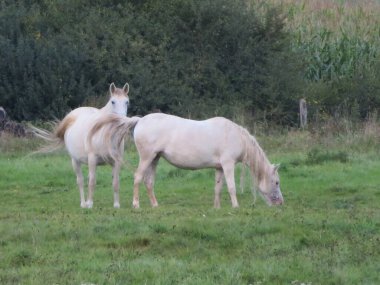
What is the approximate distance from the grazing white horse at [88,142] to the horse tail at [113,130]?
0.03 m

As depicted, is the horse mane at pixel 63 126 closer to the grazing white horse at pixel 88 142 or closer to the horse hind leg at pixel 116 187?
the grazing white horse at pixel 88 142

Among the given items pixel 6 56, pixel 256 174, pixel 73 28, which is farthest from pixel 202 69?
pixel 256 174

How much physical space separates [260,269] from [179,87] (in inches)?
855

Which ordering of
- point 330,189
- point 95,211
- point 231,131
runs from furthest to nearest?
point 330,189
point 231,131
point 95,211

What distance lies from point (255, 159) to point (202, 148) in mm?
785

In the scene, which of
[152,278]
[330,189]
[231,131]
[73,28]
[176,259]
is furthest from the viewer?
[73,28]

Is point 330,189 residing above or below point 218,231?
below

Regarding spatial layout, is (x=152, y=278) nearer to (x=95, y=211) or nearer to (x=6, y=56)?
(x=95, y=211)

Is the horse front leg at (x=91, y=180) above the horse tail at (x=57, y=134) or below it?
below

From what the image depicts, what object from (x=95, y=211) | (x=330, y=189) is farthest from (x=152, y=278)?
(x=330, y=189)

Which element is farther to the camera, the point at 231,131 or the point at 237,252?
the point at 231,131

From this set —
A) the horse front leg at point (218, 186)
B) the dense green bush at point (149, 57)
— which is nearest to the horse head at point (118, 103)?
the horse front leg at point (218, 186)

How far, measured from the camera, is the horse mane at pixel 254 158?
47.6 ft

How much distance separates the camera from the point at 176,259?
1048cm
